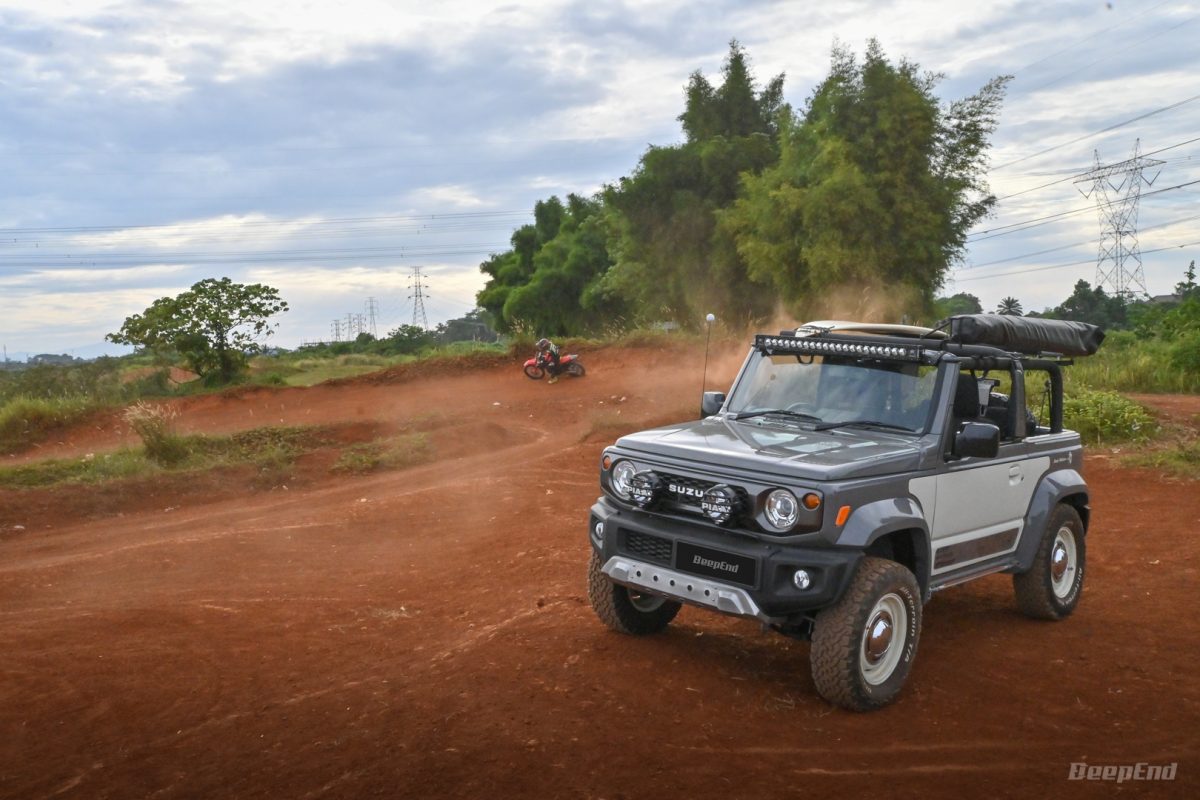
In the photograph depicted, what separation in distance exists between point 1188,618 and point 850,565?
3.66m

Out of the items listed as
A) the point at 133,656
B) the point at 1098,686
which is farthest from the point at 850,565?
the point at 133,656

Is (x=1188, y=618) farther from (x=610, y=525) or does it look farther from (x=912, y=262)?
(x=912, y=262)

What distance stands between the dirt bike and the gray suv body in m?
20.5

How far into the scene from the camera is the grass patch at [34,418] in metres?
21.7

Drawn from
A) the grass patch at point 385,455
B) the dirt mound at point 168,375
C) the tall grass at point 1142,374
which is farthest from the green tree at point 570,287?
the grass patch at point 385,455

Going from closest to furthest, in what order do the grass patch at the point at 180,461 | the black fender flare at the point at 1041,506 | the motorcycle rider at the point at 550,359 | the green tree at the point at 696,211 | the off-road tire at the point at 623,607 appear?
the off-road tire at the point at 623,607
the black fender flare at the point at 1041,506
the grass patch at the point at 180,461
the motorcycle rider at the point at 550,359
the green tree at the point at 696,211

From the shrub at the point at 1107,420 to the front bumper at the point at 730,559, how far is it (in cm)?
1141

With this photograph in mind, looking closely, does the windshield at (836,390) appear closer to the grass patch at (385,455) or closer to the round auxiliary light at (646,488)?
the round auxiliary light at (646,488)

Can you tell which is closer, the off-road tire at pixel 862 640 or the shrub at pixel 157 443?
the off-road tire at pixel 862 640

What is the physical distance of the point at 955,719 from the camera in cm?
541

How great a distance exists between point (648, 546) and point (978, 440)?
1.93 m

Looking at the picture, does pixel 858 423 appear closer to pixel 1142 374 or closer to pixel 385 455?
pixel 385 455

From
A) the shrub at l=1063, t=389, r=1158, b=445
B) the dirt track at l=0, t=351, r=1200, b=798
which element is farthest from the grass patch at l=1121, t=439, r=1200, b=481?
the dirt track at l=0, t=351, r=1200, b=798

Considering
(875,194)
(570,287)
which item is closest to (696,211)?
(875,194)
